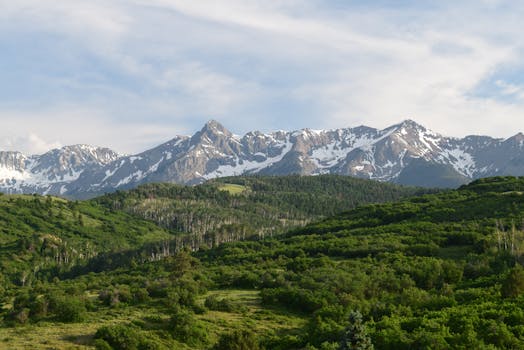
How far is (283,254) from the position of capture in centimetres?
13250

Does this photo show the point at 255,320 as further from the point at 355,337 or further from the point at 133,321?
the point at 355,337

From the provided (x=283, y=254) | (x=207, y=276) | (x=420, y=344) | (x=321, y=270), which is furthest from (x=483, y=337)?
(x=283, y=254)

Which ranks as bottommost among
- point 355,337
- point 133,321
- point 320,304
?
point 320,304

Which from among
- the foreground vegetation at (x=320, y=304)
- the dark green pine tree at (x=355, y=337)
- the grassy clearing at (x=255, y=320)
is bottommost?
the grassy clearing at (x=255, y=320)

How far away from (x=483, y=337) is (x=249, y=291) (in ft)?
157

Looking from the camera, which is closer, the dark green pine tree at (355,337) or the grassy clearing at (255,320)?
the dark green pine tree at (355,337)

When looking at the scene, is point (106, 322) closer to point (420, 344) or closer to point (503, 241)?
point (420, 344)

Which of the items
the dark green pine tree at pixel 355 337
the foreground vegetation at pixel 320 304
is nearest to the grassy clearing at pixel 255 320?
the foreground vegetation at pixel 320 304

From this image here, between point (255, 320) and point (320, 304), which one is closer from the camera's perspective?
point (255, 320)

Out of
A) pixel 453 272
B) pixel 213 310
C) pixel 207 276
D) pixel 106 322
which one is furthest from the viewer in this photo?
pixel 207 276

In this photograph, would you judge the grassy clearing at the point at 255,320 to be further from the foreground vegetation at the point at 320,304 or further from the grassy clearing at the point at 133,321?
the foreground vegetation at the point at 320,304

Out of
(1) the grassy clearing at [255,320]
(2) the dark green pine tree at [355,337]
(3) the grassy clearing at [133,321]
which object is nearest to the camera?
(2) the dark green pine tree at [355,337]

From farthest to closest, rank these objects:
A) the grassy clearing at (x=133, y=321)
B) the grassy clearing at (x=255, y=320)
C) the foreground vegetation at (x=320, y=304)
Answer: the grassy clearing at (x=255, y=320) → the grassy clearing at (x=133, y=321) → the foreground vegetation at (x=320, y=304)

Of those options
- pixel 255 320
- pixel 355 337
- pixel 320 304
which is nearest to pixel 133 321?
pixel 255 320
